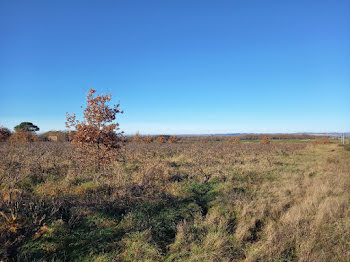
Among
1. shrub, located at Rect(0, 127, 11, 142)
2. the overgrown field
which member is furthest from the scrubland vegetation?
shrub, located at Rect(0, 127, 11, 142)

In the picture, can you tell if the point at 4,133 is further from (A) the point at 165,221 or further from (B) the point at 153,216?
(A) the point at 165,221

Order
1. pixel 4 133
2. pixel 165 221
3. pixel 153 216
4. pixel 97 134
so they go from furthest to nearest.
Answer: pixel 4 133, pixel 97 134, pixel 153 216, pixel 165 221

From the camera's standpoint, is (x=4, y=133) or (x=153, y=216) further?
(x=4, y=133)

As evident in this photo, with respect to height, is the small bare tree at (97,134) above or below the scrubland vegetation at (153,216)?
above

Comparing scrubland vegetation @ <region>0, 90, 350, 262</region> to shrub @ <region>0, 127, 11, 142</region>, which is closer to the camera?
scrubland vegetation @ <region>0, 90, 350, 262</region>

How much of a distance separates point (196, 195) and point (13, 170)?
706cm

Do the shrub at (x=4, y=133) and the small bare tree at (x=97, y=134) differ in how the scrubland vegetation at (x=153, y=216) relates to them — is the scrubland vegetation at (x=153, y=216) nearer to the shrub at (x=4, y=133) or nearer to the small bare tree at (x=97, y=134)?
the small bare tree at (x=97, y=134)

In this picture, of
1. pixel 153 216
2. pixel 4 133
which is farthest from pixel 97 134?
pixel 4 133

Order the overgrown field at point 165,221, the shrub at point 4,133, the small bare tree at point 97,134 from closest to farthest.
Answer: the overgrown field at point 165,221
the small bare tree at point 97,134
the shrub at point 4,133

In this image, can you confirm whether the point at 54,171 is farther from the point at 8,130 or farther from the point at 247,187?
the point at 8,130

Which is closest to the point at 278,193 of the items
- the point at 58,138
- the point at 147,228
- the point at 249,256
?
the point at 249,256

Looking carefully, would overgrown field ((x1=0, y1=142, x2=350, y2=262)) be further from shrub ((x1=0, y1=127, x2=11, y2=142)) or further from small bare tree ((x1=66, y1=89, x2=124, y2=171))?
shrub ((x1=0, y1=127, x2=11, y2=142))

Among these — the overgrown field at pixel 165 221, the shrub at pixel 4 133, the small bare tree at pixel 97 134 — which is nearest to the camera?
the overgrown field at pixel 165 221

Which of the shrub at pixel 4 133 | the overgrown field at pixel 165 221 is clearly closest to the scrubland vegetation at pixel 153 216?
the overgrown field at pixel 165 221
